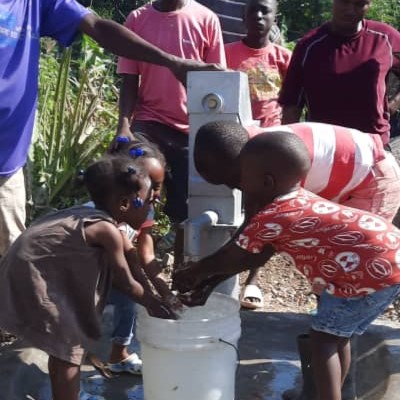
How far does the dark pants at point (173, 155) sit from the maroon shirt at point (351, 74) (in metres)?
0.64

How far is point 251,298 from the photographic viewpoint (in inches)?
161

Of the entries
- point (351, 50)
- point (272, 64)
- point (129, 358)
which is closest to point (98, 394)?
point (129, 358)

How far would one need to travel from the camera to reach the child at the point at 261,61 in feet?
13.3

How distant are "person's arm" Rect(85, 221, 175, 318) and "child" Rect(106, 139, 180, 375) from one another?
0.23 ft

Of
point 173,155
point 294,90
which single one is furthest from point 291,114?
point 173,155

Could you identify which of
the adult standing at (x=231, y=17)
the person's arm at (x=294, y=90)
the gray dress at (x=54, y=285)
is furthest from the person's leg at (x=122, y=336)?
the adult standing at (x=231, y=17)

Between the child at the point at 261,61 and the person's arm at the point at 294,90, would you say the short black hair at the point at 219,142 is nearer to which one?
the person's arm at the point at 294,90

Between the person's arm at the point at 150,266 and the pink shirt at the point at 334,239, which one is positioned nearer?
the pink shirt at the point at 334,239

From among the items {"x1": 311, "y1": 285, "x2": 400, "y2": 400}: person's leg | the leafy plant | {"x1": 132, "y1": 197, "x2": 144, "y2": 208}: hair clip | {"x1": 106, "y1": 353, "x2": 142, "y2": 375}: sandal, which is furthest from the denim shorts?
the leafy plant

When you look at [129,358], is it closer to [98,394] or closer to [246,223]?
[98,394]

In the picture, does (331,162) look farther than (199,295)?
Yes

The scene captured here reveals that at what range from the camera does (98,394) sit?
298 centimetres

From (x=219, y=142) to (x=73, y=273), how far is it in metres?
0.61

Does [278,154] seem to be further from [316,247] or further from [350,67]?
[350,67]
